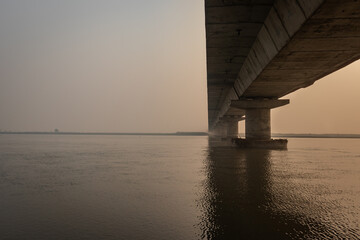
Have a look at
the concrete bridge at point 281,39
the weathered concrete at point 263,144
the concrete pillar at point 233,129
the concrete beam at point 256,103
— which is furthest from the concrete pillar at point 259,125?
the concrete pillar at point 233,129

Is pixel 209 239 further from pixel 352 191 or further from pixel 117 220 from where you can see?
pixel 352 191

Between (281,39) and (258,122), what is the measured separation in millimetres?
17797

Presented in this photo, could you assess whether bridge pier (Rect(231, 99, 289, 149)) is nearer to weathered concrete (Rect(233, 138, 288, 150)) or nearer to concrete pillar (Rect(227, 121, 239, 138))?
weathered concrete (Rect(233, 138, 288, 150))

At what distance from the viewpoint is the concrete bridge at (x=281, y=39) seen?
8.91 metres

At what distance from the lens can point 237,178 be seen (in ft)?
33.7

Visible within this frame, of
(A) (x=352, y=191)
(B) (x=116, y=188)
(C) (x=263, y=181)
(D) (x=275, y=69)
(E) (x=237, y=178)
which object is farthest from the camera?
(D) (x=275, y=69)

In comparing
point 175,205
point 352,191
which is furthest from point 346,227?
point 352,191

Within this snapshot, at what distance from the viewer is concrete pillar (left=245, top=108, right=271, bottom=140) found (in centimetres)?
2815

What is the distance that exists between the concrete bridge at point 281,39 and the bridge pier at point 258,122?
5477 mm

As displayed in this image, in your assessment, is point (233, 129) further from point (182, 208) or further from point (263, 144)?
point (182, 208)

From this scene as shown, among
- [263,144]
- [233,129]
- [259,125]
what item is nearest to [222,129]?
[233,129]

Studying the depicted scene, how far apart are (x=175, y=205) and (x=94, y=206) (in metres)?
1.82

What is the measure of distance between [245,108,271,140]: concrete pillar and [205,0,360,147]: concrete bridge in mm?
6509

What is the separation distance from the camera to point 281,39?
1124cm
